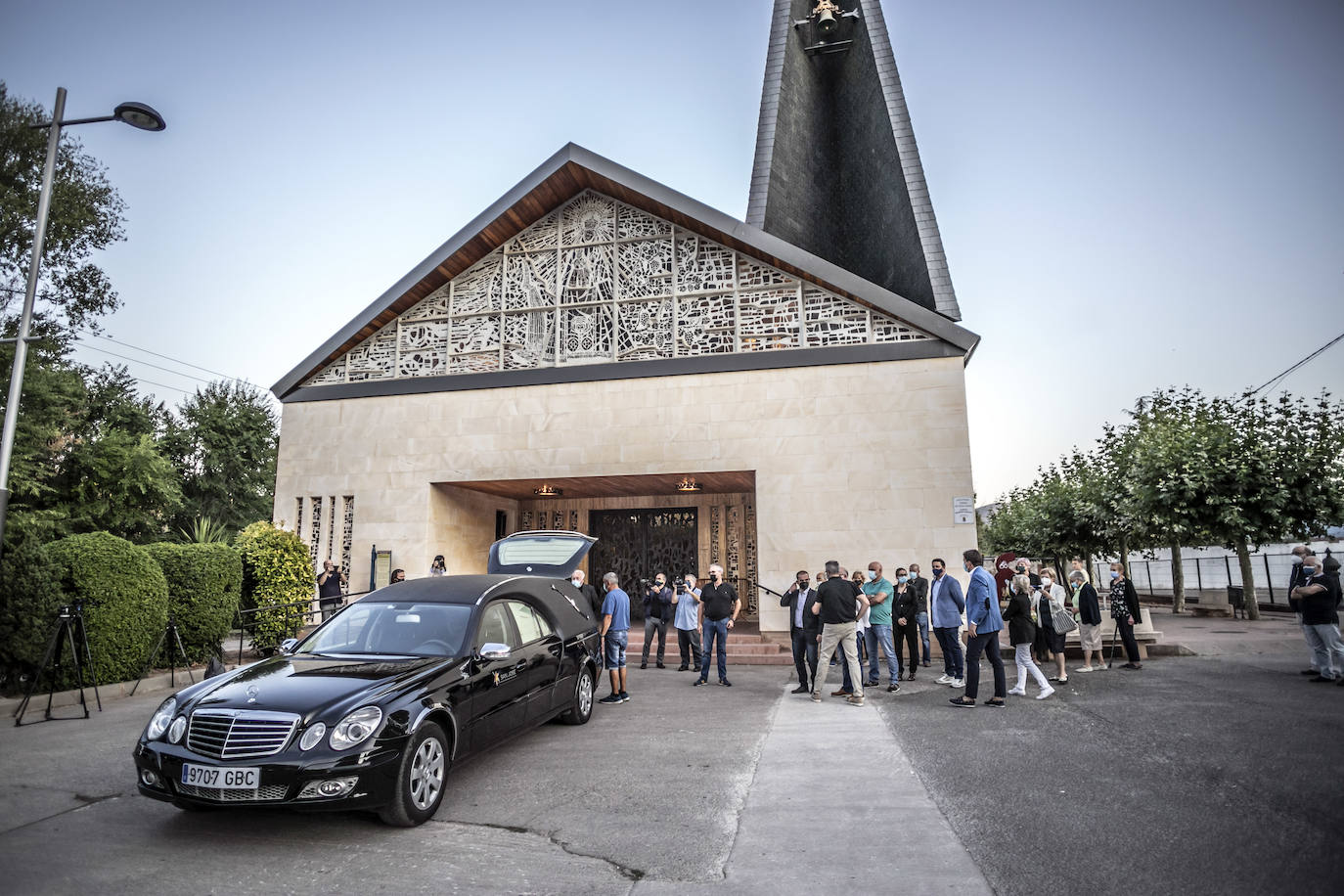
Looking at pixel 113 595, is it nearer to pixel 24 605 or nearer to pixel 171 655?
pixel 24 605

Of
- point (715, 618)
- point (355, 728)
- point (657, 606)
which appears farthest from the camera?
point (657, 606)

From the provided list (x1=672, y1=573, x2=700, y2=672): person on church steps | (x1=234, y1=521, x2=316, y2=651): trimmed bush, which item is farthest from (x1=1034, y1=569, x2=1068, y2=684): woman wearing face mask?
(x1=234, y1=521, x2=316, y2=651): trimmed bush

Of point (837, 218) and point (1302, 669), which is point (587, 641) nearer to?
point (1302, 669)

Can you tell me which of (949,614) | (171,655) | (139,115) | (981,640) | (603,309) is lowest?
(171,655)

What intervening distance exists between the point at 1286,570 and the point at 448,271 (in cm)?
3490

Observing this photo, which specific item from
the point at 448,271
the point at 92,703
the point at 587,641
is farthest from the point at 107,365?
the point at 587,641

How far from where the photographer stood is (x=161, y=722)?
5.00 metres

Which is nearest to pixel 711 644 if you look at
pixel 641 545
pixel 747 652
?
pixel 747 652

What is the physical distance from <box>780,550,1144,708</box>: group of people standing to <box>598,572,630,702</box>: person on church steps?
249 centimetres

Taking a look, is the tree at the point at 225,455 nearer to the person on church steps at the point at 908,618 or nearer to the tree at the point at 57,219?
the tree at the point at 57,219

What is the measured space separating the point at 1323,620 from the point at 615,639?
29.7ft

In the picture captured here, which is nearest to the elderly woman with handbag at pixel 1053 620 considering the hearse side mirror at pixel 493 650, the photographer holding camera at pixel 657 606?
the photographer holding camera at pixel 657 606

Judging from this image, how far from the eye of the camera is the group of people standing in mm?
9344

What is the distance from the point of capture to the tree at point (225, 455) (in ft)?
117
